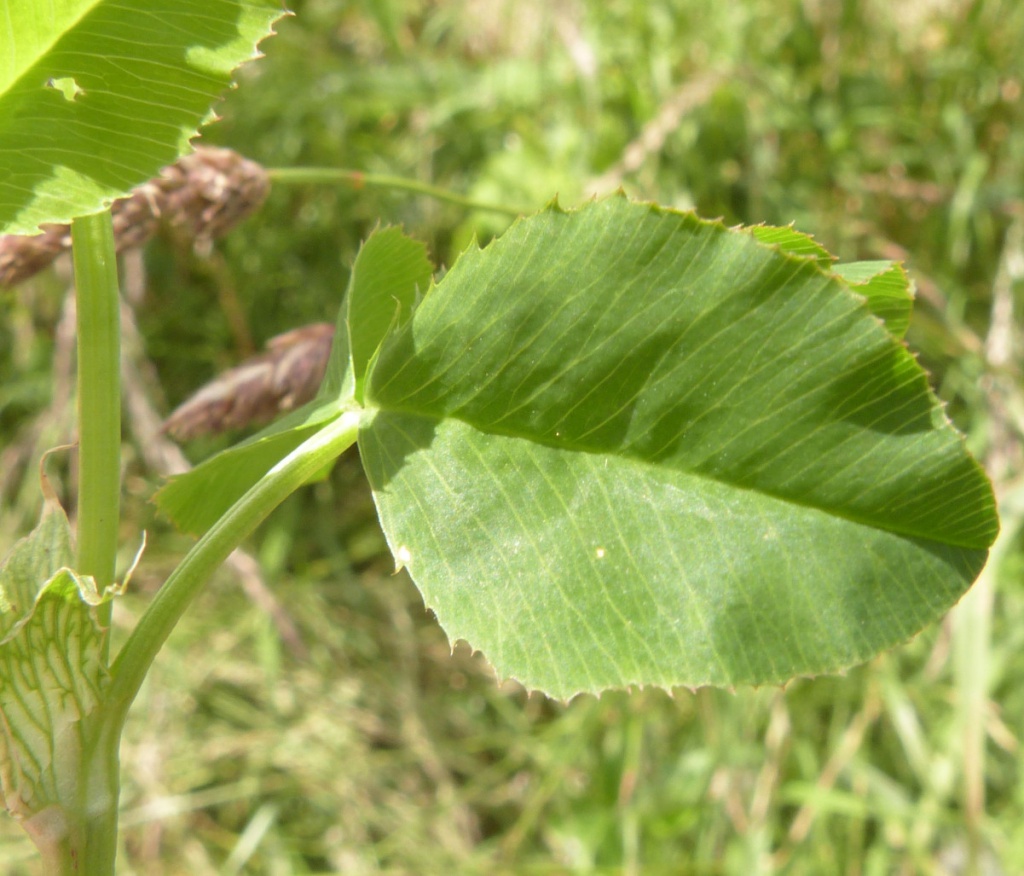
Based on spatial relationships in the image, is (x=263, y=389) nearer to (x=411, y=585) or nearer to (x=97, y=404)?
(x=97, y=404)

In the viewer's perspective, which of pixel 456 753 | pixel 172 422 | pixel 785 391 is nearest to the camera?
pixel 785 391

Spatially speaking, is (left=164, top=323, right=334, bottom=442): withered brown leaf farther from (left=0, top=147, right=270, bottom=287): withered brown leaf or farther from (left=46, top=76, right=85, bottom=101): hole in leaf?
(left=46, top=76, right=85, bottom=101): hole in leaf

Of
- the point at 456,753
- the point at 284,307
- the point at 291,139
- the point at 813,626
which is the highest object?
the point at 291,139

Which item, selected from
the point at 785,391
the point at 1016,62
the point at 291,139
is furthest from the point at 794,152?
the point at 785,391

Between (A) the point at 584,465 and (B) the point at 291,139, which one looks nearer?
(A) the point at 584,465

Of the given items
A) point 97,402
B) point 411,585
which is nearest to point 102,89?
point 97,402

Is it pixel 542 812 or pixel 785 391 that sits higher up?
pixel 785 391

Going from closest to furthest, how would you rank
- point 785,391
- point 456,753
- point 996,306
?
1. point 785,391
2. point 996,306
3. point 456,753

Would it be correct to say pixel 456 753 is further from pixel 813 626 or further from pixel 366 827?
pixel 813 626
